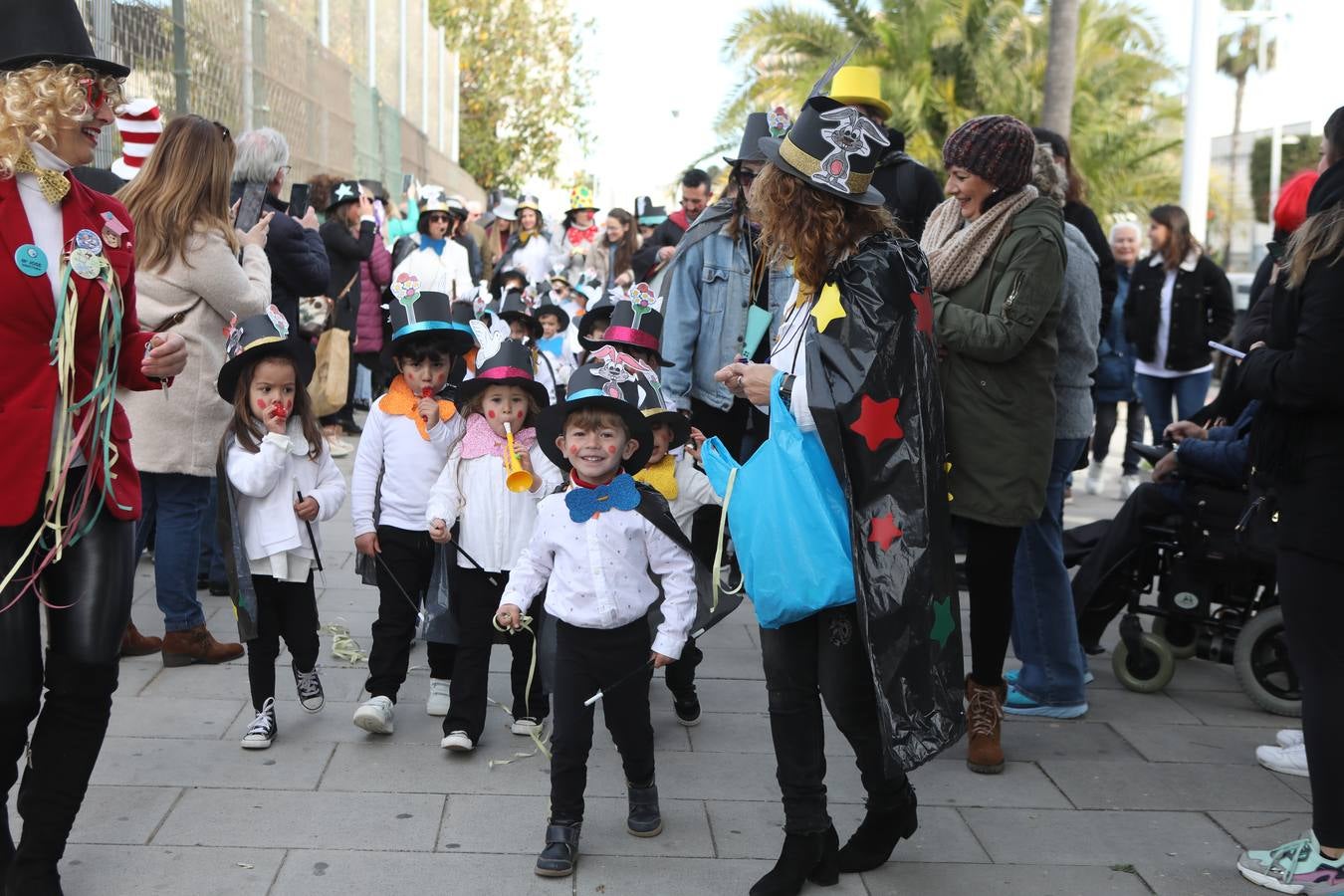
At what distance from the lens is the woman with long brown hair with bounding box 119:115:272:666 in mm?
5531

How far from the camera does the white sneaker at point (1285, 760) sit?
5000mm

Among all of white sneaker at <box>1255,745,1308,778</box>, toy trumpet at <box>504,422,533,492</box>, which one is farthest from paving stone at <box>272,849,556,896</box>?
white sneaker at <box>1255,745,1308,778</box>

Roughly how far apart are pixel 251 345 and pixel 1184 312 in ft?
23.2

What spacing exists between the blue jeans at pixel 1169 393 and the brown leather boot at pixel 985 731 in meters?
5.65

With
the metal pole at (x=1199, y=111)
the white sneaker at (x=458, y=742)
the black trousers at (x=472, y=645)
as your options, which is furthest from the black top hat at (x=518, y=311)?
the metal pole at (x=1199, y=111)

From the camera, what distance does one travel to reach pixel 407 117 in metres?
27.2

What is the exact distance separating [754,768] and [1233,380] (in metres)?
A: 2.51

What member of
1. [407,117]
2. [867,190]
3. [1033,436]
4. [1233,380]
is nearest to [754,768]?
[1033,436]

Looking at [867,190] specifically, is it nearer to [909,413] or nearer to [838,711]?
[909,413]

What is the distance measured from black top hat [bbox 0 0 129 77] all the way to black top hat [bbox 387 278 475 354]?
1851 millimetres

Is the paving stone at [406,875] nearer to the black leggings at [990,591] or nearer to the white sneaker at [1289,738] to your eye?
the black leggings at [990,591]

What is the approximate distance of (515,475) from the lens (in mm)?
4770

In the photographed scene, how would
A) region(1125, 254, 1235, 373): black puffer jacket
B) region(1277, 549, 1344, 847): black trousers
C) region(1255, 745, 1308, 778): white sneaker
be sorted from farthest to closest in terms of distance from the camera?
1. region(1125, 254, 1235, 373): black puffer jacket
2. region(1255, 745, 1308, 778): white sneaker
3. region(1277, 549, 1344, 847): black trousers

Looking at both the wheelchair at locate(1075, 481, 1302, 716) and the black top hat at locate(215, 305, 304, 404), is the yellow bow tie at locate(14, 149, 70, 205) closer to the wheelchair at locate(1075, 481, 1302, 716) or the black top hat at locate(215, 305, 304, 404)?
the black top hat at locate(215, 305, 304, 404)
